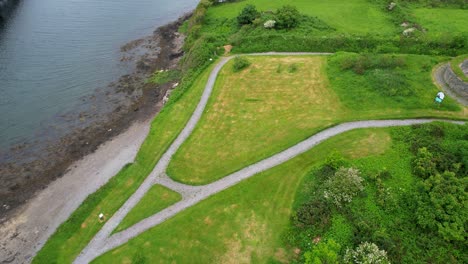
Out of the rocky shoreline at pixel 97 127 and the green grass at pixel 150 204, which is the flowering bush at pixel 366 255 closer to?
the green grass at pixel 150 204

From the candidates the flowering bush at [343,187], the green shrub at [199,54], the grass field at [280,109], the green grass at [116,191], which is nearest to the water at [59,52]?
the green shrub at [199,54]

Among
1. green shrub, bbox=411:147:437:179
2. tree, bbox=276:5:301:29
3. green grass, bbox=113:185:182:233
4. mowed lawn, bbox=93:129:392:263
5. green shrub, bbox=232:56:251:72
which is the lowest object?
mowed lawn, bbox=93:129:392:263

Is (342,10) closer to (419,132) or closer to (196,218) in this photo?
(419,132)

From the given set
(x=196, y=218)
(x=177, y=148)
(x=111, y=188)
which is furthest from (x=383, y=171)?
(x=111, y=188)

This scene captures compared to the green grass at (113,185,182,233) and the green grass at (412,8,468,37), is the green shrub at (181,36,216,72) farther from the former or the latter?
the green grass at (412,8,468,37)

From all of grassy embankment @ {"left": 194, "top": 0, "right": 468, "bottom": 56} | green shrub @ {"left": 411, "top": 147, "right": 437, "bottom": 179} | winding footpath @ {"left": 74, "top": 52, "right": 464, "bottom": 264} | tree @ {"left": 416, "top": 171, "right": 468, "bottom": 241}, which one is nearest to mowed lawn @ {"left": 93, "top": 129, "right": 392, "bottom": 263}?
winding footpath @ {"left": 74, "top": 52, "right": 464, "bottom": 264}

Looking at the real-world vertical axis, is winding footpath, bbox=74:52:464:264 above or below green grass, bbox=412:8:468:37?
below
